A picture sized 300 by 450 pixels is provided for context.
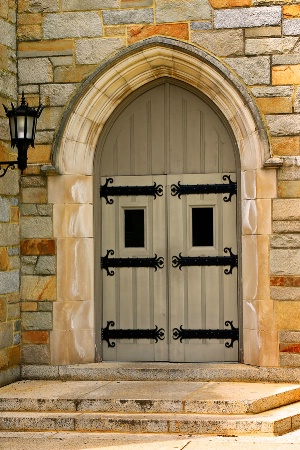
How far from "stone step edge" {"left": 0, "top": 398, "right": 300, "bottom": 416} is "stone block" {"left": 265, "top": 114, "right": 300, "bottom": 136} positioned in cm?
200

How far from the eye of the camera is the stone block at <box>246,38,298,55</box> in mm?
7047

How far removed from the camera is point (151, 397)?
642 cm

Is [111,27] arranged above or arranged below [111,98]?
above

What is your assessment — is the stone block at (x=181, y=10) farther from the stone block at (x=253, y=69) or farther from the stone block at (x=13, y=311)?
the stone block at (x=13, y=311)

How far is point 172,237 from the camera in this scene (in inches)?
293

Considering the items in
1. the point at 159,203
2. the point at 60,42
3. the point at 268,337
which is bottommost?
the point at 268,337

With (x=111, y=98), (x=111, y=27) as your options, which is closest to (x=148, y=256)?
(x=111, y=98)

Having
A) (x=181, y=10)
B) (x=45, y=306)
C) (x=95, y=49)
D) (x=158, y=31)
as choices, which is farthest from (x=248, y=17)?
(x=45, y=306)

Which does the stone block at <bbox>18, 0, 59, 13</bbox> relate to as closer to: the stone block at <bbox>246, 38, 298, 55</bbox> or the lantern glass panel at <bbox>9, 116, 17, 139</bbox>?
the lantern glass panel at <bbox>9, 116, 17, 139</bbox>

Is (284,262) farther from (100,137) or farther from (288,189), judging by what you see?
(100,137)

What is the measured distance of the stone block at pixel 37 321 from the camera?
7328 mm

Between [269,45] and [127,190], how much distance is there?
64.3 inches

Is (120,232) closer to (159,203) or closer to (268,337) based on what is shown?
(159,203)

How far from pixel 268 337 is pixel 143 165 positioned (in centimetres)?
174
